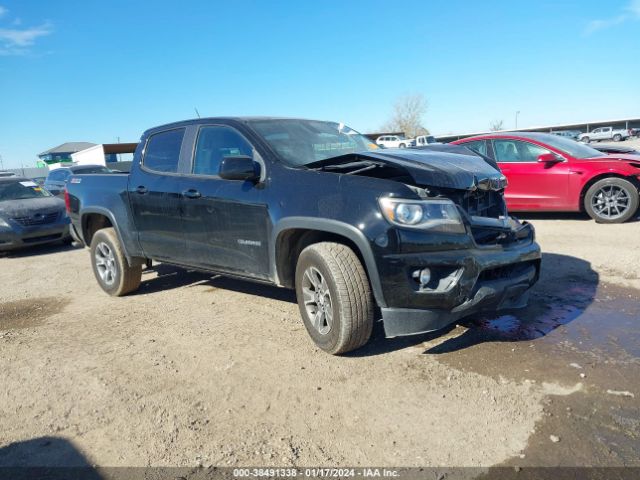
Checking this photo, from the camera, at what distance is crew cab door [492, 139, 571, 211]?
8016 millimetres

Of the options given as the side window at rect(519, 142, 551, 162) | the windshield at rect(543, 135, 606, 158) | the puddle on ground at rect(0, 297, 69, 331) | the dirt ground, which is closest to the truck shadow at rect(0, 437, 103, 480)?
the dirt ground

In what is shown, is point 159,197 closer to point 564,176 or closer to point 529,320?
point 529,320

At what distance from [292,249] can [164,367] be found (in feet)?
4.18

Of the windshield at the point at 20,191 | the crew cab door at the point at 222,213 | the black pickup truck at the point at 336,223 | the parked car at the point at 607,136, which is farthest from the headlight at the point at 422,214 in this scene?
the parked car at the point at 607,136

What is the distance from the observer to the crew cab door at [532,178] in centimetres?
802

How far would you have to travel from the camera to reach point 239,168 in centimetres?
379

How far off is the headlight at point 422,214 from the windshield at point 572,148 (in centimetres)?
585

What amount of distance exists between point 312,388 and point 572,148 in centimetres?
703

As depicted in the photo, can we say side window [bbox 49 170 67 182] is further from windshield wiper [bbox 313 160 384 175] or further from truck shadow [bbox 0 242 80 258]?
windshield wiper [bbox 313 160 384 175]

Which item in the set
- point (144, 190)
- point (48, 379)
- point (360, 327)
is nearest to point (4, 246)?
point (144, 190)

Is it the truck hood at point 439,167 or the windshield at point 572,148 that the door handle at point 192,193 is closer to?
the truck hood at point 439,167

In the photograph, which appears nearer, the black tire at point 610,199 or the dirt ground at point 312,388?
the dirt ground at point 312,388

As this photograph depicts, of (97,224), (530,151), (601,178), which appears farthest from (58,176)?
(601,178)

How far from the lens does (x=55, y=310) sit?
17.5 feet
